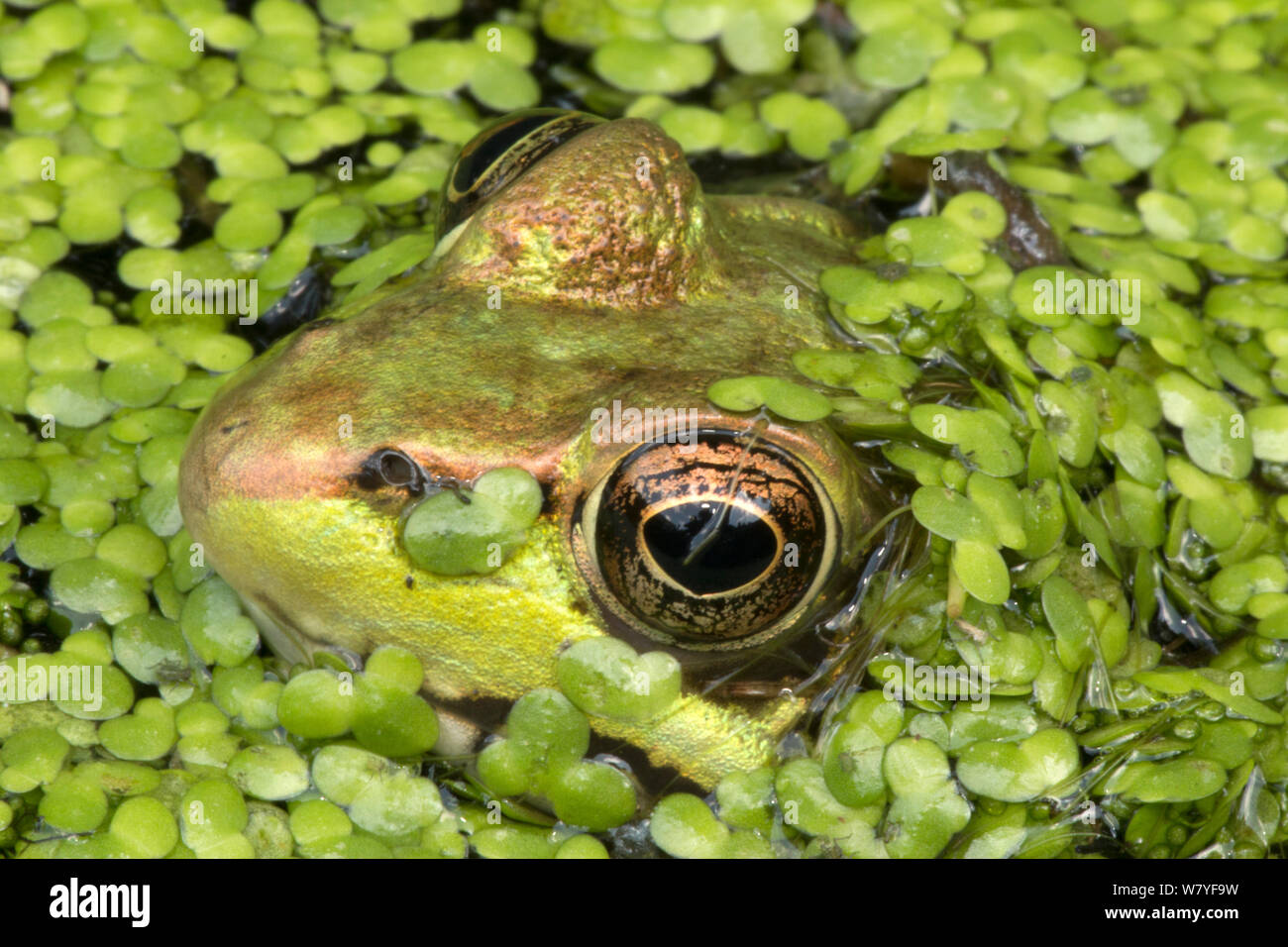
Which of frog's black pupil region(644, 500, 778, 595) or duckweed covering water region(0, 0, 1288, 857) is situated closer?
frog's black pupil region(644, 500, 778, 595)

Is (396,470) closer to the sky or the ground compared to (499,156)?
closer to the ground

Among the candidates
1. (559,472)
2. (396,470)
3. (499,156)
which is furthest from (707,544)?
(499,156)

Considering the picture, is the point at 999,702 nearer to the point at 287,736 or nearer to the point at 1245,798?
the point at 1245,798

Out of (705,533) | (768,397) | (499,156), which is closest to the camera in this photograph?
(705,533)

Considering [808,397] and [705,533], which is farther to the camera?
[808,397]

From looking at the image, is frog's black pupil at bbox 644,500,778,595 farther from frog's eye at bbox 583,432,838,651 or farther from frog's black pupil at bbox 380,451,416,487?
frog's black pupil at bbox 380,451,416,487

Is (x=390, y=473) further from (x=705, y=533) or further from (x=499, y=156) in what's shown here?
(x=499, y=156)

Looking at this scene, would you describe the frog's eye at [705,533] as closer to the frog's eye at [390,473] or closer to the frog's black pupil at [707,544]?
the frog's black pupil at [707,544]

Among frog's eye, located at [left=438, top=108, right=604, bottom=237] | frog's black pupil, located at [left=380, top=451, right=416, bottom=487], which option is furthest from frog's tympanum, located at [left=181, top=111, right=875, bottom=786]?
frog's eye, located at [left=438, top=108, right=604, bottom=237]
